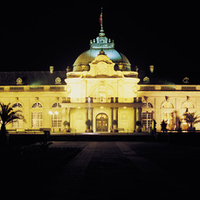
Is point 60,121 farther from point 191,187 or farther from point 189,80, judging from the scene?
point 191,187

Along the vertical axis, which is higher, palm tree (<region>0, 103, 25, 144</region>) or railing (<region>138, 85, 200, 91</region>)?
railing (<region>138, 85, 200, 91</region>)

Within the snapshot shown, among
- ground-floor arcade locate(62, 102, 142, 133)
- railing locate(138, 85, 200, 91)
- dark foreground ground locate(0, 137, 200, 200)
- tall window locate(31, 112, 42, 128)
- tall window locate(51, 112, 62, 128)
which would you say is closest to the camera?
dark foreground ground locate(0, 137, 200, 200)

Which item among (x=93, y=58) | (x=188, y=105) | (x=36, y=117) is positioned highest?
(x=93, y=58)

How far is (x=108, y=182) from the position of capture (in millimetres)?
14305

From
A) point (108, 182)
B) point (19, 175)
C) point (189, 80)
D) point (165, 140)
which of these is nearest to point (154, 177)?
point (108, 182)

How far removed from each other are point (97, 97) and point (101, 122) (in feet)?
12.4

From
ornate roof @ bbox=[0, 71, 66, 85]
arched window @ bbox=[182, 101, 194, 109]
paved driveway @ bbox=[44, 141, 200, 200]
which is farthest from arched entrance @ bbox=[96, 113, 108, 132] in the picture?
paved driveway @ bbox=[44, 141, 200, 200]

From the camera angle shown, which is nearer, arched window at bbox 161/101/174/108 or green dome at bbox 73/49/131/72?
arched window at bbox 161/101/174/108

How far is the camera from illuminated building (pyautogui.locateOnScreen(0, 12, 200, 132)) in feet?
201

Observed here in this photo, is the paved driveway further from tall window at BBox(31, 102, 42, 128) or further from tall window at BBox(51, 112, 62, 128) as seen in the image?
tall window at BBox(31, 102, 42, 128)

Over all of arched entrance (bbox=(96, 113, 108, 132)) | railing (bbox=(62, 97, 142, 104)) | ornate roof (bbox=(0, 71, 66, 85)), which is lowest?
arched entrance (bbox=(96, 113, 108, 132))

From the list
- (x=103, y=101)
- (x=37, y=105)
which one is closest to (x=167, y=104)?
(x=103, y=101)

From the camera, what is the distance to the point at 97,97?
62.8 m

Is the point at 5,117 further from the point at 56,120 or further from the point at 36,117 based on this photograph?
the point at 36,117
